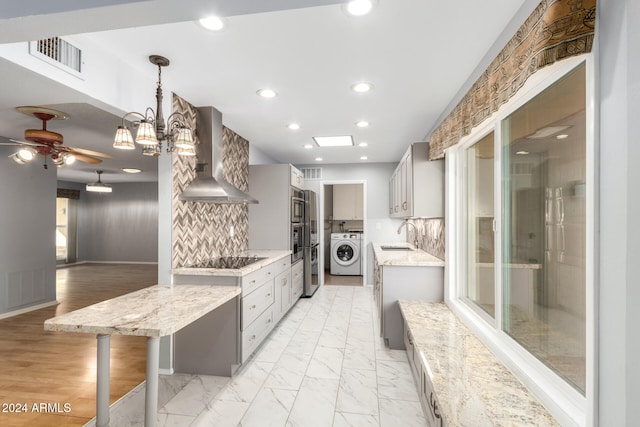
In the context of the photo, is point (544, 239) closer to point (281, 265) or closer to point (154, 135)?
point (154, 135)

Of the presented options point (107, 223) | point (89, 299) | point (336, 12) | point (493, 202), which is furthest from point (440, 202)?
point (107, 223)

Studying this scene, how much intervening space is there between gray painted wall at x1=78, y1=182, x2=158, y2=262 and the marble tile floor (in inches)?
294

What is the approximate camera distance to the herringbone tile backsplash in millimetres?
2859

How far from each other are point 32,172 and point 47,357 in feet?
10.2

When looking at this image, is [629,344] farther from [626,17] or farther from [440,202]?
[440,202]

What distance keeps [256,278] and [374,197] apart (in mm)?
3568

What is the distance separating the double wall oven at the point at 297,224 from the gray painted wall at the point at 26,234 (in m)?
3.87

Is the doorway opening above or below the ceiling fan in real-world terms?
below

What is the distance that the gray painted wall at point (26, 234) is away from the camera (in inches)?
173

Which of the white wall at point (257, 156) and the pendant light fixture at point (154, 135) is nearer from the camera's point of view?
the pendant light fixture at point (154, 135)

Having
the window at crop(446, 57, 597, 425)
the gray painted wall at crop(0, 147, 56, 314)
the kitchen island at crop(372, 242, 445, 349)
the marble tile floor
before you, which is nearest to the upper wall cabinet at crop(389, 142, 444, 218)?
the kitchen island at crop(372, 242, 445, 349)

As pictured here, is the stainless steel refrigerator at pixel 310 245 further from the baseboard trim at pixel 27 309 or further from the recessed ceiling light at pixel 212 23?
the baseboard trim at pixel 27 309

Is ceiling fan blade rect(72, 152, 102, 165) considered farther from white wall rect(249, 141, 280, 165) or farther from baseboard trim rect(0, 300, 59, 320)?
baseboard trim rect(0, 300, 59, 320)

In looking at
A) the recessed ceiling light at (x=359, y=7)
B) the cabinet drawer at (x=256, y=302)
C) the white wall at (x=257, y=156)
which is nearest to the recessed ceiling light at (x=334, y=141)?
the white wall at (x=257, y=156)
